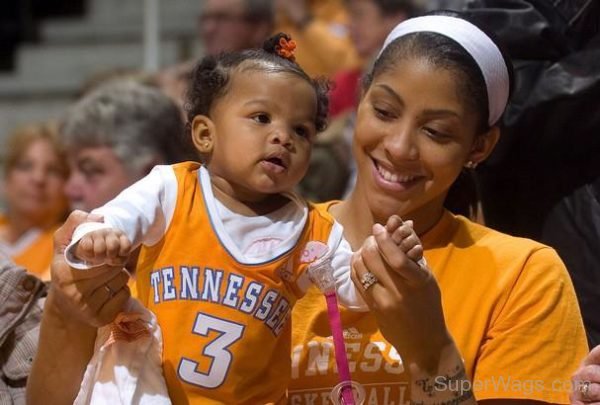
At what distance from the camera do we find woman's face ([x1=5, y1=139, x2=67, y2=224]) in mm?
4465

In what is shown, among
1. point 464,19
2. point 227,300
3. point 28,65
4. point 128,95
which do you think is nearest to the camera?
point 227,300

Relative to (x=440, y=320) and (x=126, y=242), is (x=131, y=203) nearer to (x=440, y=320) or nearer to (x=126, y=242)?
(x=126, y=242)

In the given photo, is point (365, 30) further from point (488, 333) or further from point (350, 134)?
point (488, 333)

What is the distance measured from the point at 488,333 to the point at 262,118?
1.86ft

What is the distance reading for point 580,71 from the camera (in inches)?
108

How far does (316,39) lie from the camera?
19.2ft

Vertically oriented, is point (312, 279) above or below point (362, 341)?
above

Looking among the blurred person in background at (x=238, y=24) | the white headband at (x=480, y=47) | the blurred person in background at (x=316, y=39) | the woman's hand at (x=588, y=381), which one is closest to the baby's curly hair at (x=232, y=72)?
the white headband at (x=480, y=47)

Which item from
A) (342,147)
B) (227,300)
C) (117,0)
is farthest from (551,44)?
(117,0)

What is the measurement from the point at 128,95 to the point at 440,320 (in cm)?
168

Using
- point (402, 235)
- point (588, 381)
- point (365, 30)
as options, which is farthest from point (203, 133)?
point (365, 30)

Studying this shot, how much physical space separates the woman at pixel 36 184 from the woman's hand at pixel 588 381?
2609 mm

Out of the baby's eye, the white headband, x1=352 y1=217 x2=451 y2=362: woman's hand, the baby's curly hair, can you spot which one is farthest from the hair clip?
x1=352 y1=217 x2=451 y2=362: woman's hand

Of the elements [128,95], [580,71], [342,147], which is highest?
[580,71]
